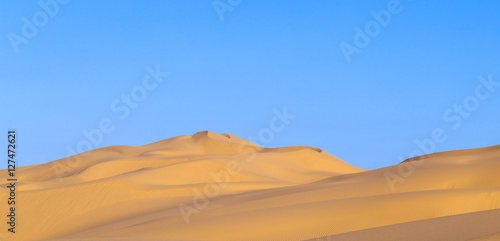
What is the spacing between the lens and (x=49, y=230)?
27.9 metres

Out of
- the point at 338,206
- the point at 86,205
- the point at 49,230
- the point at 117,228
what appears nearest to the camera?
the point at 338,206

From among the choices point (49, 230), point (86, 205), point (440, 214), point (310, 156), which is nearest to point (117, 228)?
point (49, 230)

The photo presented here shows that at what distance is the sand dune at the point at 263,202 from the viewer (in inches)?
699

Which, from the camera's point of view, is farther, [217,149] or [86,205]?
[217,149]

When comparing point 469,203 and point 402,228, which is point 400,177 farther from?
point 402,228

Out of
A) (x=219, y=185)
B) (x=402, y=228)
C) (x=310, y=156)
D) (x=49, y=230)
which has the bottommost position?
(x=402, y=228)

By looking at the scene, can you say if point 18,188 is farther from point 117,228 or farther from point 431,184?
point 431,184

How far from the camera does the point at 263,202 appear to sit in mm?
23312

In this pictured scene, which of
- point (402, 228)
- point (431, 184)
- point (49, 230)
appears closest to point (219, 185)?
point (49, 230)

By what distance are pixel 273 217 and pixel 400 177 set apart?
8.71 metres

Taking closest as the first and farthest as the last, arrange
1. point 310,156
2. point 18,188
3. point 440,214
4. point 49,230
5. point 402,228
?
point 402,228
point 440,214
point 49,230
point 18,188
point 310,156

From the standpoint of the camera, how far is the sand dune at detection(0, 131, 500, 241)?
58.3 ft

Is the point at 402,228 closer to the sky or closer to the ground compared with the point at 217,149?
closer to the ground

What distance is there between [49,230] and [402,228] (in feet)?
58.8
